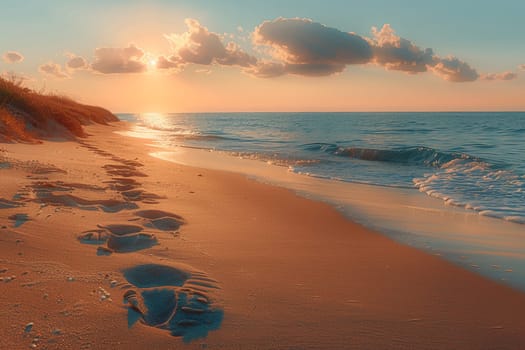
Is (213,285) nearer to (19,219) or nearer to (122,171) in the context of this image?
(19,219)

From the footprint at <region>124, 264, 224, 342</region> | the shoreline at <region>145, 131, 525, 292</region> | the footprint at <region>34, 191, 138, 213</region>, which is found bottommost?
the shoreline at <region>145, 131, 525, 292</region>

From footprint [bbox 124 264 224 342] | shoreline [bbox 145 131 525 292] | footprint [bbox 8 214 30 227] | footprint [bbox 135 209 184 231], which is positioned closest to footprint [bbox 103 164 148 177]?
footprint [bbox 135 209 184 231]

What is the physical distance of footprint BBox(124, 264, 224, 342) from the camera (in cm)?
225

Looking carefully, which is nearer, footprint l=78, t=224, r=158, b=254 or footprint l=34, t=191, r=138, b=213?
footprint l=78, t=224, r=158, b=254

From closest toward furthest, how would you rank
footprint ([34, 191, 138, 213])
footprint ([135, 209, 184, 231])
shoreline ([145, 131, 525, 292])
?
shoreline ([145, 131, 525, 292]), footprint ([135, 209, 184, 231]), footprint ([34, 191, 138, 213])

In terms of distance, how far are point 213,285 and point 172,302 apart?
0.44m

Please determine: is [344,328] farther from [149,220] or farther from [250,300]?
[149,220]

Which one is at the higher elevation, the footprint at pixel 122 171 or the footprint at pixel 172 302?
the footprint at pixel 122 171

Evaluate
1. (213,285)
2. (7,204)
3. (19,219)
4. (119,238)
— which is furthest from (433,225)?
(7,204)

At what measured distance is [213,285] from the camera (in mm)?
2861

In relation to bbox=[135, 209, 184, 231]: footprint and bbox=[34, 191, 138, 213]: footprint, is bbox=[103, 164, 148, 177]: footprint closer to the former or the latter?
bbox=[34, 191, 138, 213]: footprint

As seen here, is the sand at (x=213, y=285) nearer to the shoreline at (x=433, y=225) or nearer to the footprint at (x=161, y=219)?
the footprint at (x=161, y=219)

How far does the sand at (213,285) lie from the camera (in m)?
2.18

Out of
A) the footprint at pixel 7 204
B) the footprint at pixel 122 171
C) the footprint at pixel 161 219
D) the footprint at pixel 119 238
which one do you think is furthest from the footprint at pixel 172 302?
the footprint at pixel 122 171
